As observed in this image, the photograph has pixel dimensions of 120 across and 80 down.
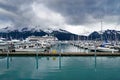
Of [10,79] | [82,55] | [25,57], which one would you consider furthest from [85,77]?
[25,57]

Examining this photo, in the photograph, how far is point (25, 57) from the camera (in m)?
63.0

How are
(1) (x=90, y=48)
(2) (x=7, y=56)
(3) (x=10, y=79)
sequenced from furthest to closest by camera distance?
(1) (x=90, y=48)
(2) (x=7, y=56)
(3) (x=10, y=79)

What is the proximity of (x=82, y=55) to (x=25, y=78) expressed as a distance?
29.8 meters

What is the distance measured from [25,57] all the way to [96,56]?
19465 mm

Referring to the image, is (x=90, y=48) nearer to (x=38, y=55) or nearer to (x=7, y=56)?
(x=38, y=55)

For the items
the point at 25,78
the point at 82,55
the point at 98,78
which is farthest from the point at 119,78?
the point at 82,55

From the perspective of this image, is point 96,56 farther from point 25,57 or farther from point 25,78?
point 25,78

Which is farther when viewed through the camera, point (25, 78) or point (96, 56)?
point (96, 56)

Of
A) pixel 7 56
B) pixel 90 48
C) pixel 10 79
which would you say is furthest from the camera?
pixel 90 48

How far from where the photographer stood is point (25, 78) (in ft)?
111

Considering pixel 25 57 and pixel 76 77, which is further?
pixel 25 57

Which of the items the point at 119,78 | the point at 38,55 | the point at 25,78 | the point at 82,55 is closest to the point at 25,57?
the point at 38,55

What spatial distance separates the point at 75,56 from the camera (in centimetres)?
6222

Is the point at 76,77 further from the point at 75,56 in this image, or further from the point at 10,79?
the point at 75,56
